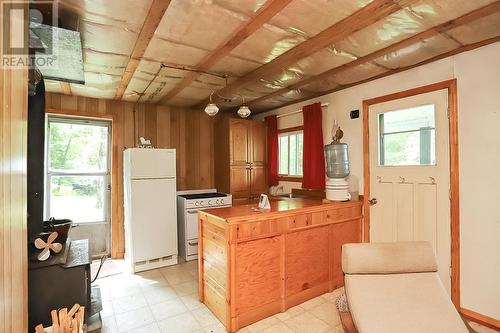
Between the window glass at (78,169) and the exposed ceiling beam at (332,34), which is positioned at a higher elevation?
the exposed ceiling beam at (332,34)

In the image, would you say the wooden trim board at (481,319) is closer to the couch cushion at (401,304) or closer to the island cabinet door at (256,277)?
the couch cushion at (401,304)

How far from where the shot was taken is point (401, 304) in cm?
174

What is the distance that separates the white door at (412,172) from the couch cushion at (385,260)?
3.10 feet

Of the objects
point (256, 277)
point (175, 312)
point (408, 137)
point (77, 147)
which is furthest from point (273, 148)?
point (77, 147)

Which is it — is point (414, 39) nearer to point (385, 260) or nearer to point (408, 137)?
point (408, 137)

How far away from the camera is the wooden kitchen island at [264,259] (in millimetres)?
2291

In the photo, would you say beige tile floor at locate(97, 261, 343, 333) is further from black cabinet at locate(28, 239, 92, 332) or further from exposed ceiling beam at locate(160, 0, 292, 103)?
exposed ceiling beam at locate(160, 0, 292, 103)

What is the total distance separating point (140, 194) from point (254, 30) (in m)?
2.72

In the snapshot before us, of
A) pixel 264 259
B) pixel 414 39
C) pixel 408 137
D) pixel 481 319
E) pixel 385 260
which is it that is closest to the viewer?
pixel 385 260

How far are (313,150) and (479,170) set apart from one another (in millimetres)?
1866

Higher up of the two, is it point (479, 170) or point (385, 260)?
point (479, 170)

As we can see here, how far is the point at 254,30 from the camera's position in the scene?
2.02m

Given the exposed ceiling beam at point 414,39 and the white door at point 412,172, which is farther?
the white door at point 412,172

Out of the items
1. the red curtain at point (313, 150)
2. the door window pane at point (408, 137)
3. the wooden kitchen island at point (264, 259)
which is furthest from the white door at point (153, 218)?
the door window pane at point (408, 137)
